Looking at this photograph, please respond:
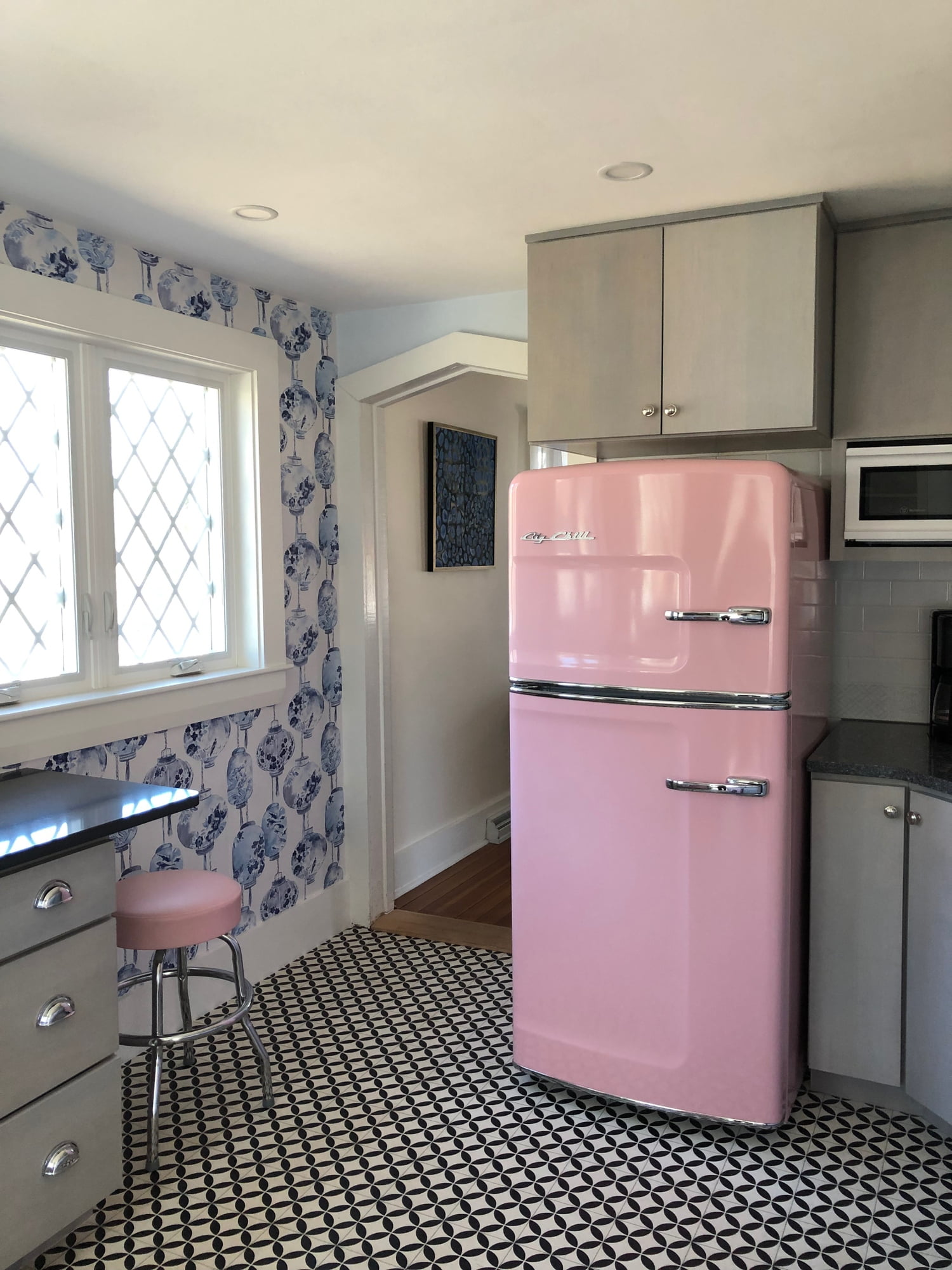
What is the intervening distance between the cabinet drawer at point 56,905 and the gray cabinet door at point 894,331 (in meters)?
2.14

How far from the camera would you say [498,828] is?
4.88 m

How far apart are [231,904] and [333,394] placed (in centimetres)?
196

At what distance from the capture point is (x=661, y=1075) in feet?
8.09

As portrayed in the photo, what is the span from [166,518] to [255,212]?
37.9 inches

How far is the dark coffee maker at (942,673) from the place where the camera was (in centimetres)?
281

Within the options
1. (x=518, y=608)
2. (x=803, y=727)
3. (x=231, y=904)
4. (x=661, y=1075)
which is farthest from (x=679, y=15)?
(x=661, y=1075)

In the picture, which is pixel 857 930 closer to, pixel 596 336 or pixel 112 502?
pixel 596 336

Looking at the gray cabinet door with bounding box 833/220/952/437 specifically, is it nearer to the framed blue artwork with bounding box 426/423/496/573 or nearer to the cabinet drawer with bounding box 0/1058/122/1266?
the framed blue artwork with bounding box 426/423/496/573

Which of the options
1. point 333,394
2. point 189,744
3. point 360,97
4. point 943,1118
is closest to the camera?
point 360,97

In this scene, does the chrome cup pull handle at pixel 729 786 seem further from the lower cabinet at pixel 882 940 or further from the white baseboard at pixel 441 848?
the white baseboard at pixel 441 848

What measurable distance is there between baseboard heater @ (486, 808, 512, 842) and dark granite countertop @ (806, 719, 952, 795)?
2285 millimetres

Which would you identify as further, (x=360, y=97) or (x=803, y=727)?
(x=803, y=727)

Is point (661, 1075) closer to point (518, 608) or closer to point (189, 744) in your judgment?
point (518, 608)

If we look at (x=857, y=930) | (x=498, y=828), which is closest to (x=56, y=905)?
(x=857, y=930)
